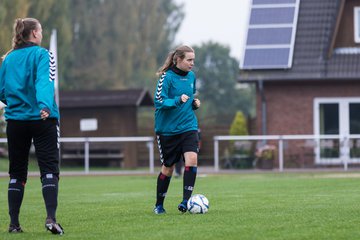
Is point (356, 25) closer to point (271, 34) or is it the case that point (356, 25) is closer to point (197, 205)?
point (271, 34)

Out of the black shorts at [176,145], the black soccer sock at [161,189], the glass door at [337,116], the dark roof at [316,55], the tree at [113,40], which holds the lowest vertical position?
the black soccer sock at [161,189]

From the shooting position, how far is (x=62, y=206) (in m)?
13.8

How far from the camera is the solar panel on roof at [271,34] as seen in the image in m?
34.0

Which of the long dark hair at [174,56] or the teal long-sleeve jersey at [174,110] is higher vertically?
the long dark hair at [174,56]

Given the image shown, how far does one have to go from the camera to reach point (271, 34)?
114ft

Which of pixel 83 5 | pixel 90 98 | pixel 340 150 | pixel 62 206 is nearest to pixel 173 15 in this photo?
pixel 83 5

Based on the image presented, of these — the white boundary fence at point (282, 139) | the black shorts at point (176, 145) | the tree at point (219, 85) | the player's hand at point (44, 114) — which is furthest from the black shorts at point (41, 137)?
the tree at point (219, 85)

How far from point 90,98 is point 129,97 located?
151cm

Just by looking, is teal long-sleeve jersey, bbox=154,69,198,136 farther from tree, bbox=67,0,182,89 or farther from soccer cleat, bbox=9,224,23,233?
tree, bbox=67,0,182,89

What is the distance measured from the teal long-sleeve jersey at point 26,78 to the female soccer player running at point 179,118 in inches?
89.0

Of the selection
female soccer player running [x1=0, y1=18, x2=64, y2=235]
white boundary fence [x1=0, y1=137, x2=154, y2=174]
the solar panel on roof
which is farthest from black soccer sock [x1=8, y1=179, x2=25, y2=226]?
the solar panel on roof

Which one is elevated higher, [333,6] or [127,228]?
[333,6]

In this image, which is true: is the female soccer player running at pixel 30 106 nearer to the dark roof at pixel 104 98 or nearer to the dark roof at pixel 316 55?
the dark roof at pixel 316 55

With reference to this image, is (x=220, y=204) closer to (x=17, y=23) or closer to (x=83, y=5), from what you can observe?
(x=17, y=23)
